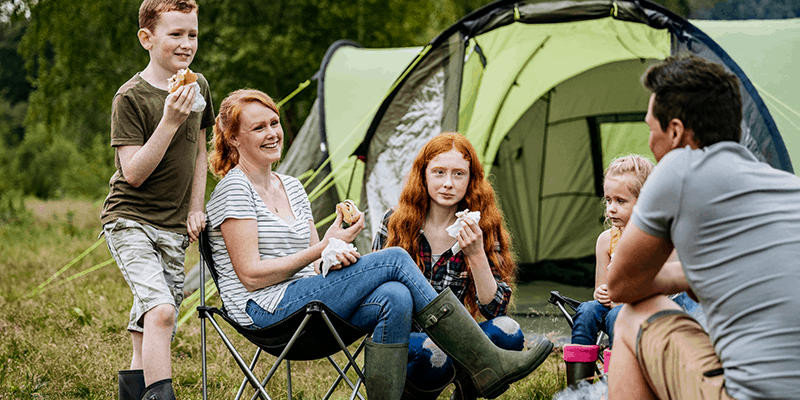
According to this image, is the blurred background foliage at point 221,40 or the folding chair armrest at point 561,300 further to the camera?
the blurred background foliage at point 221,40

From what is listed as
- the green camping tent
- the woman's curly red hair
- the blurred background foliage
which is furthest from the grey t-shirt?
the blurred background foliage

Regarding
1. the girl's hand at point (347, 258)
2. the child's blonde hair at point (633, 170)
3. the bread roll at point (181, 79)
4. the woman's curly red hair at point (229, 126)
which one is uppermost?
the bread roll at point (181, 79)

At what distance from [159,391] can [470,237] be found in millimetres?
1018

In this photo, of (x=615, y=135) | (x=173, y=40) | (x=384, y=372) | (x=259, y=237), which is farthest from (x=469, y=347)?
(x=615, y=135)

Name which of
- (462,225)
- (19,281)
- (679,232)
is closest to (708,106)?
(679,232)

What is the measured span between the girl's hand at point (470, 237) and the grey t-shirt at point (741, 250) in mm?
828

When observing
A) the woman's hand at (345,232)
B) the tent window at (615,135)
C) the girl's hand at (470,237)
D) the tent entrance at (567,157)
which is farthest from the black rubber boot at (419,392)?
the tent window at (615,135)

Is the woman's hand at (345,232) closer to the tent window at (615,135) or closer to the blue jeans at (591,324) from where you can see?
the blue jeans at (591,324)

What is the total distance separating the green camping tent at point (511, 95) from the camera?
3.87 m

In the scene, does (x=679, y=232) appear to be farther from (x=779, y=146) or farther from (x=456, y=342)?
(x=779, y=146)

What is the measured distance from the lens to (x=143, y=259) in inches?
85.7

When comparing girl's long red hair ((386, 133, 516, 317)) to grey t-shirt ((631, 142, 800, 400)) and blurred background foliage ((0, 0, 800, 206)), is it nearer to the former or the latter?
grey t-shirt ((631, 142, 800, 400))

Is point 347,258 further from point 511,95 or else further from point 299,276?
point 511,95

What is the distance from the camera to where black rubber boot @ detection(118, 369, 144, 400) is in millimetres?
2207
